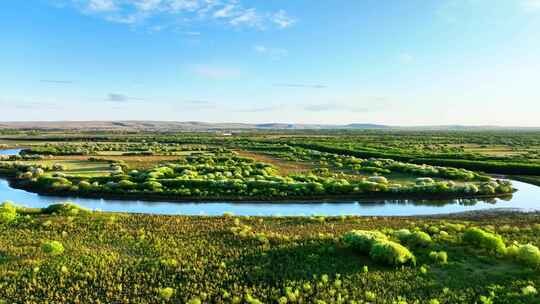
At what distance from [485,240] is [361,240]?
334 inches

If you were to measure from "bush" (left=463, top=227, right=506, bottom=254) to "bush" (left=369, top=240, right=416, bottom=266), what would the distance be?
628 centimetres

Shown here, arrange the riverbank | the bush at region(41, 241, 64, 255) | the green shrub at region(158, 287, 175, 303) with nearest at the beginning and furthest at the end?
1. the green shrub at region(158, 287, 175, 303)
2. the riverbank
3. the bush at region(41, 241, 64, 255)

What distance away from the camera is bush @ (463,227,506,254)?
2559 cm

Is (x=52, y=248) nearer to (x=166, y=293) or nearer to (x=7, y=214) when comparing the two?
(x=166, y=293)

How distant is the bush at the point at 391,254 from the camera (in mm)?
23250

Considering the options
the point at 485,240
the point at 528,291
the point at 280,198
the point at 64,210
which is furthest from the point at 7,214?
the point at 528,291

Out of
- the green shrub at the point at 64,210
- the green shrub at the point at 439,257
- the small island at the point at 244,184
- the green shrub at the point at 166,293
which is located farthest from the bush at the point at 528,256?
the green shrub at the point at 64,210

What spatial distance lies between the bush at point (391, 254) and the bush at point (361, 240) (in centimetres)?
112

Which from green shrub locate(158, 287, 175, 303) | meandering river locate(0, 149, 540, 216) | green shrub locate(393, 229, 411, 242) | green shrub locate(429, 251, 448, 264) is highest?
green shrub locate(393, 229, 411, 242)

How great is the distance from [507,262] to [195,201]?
34.7m

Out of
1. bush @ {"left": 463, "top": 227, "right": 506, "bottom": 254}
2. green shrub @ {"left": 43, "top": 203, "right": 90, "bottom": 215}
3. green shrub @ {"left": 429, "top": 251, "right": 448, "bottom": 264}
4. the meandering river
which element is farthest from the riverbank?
the meandering river

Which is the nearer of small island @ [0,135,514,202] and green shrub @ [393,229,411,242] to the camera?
green shrub @ [393,229,411,242]

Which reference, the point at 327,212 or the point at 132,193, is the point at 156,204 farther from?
the point at 327,212

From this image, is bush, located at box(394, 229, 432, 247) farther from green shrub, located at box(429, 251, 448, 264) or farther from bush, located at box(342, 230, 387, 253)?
green shrub, located at box(429, 251, 448, 264)
